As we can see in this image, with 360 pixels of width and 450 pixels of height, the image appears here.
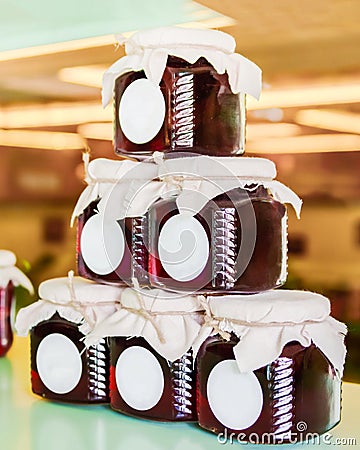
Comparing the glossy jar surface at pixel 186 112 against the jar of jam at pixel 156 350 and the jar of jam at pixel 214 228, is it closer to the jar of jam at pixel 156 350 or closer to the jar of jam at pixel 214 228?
the jar of jam at pixel 214 228

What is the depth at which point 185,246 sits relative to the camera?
2.81 ft

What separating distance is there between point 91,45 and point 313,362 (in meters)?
0.90

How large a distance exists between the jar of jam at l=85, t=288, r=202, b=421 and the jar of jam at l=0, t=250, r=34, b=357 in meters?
0.41

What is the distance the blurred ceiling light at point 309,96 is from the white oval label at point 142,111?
0.52m

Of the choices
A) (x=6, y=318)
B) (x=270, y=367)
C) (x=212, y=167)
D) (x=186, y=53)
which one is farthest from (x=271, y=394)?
(x=6, y=318)

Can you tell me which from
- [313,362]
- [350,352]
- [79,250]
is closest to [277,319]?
[313,362]

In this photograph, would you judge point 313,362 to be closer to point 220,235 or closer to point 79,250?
point 220,235

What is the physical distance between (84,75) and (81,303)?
71 cm

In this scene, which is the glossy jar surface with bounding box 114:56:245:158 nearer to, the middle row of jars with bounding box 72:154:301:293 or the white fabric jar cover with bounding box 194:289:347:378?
the middle row of jars with bounding box 72:154:301:293

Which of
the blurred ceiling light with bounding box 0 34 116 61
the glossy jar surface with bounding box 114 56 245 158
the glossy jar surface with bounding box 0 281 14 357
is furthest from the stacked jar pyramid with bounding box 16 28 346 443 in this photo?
the blurred ceiling light with bounding box 0 34 116 61

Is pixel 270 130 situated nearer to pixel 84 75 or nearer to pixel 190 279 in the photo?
pixel 84 75

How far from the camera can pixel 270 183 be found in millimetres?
896

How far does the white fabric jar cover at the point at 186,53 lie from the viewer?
0.88 m

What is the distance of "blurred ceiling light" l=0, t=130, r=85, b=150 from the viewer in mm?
1600
